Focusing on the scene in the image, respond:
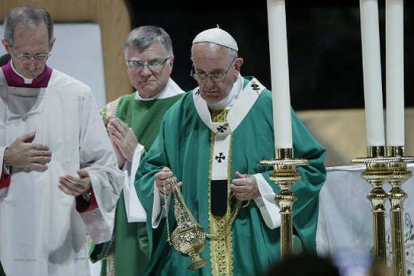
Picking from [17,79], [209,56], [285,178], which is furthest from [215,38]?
[285,178]

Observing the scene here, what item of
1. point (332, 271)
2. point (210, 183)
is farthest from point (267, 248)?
point (332, 271)

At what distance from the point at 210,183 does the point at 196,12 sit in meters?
1.36

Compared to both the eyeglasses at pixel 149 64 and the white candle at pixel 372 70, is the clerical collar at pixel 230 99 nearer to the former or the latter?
the eyeglasses at pixel 149 64

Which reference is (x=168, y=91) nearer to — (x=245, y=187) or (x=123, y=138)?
(x=123, y=138)

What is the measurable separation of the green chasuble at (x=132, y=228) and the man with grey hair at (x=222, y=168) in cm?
43

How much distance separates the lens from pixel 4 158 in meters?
3.95

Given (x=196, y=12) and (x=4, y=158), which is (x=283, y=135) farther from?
(x=196, y=12)

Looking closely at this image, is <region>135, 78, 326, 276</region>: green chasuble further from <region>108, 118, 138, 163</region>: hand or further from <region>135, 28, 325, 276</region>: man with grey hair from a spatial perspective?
<region>108, 118, 138, 163</region>: hand

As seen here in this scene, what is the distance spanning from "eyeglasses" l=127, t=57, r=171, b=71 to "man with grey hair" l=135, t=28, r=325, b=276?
0.55 metres

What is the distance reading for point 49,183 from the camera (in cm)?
410

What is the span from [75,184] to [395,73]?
5.70 feet

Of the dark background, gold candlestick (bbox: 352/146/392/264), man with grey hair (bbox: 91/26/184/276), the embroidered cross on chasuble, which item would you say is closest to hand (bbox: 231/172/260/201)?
the embroidered cross on chasuble

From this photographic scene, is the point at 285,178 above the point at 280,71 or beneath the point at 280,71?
beneath

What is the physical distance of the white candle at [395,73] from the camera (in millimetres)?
2688
